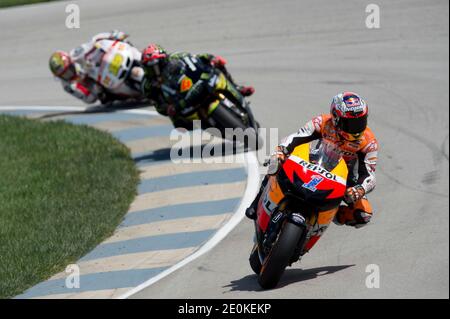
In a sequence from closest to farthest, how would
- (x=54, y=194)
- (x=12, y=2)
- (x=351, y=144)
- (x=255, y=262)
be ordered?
(x=351, y=144) → (x=255, y=262) → (x=54, y=194) → (x=12, y=2)

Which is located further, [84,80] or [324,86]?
[84,80]

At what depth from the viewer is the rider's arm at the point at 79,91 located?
16.0 metres

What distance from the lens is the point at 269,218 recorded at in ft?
26.9

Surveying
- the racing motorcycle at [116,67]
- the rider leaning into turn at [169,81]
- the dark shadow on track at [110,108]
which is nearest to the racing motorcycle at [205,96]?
the rider leaning into turn at [169,81]

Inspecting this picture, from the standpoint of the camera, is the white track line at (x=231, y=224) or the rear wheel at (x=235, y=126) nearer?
the white track line at (x=231, y=224)

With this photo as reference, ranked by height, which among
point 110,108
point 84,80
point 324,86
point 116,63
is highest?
point 116,63

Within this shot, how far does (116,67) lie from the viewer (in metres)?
15.5

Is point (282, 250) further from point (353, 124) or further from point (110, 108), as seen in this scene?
point (110, 108)

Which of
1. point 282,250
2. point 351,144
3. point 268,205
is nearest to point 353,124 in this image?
point 351,144

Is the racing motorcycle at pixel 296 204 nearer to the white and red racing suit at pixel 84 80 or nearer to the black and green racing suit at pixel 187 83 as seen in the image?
the black and green racing suit at pixel 187 83

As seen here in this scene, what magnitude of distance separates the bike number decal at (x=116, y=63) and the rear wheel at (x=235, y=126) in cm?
307

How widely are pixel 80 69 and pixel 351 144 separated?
8514mm

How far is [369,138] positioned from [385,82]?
777cm
